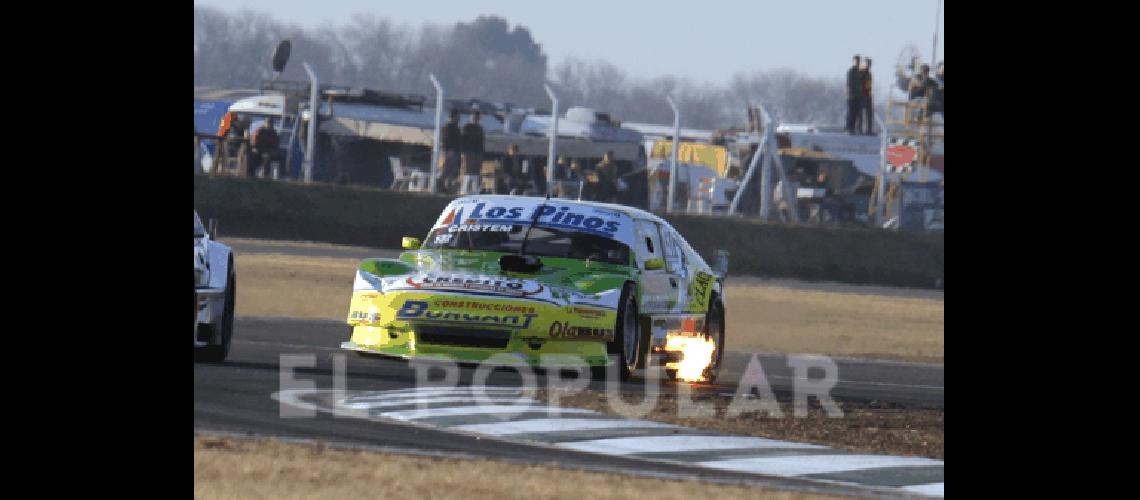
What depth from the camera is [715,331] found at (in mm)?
14602

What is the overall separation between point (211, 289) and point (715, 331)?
4778 mm

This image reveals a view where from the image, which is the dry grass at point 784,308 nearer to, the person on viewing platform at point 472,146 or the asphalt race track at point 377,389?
the asphalt race track at point 377,389

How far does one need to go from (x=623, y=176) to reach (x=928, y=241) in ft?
25.0

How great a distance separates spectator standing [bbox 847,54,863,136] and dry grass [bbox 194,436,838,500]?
3079 centimetres

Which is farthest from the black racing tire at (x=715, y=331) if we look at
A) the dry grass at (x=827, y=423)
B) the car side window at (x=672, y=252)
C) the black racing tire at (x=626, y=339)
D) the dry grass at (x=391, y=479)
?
the dry grass at (x=391, y=479)

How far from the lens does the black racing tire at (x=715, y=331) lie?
1423 cm

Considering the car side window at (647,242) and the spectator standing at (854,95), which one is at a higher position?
the spectator standing at (854,95)

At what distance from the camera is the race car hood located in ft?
39.1

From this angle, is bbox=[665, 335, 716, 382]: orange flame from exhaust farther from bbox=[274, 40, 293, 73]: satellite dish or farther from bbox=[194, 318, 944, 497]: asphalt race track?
bbox=[274, 40, 293, 73]: satellite dish

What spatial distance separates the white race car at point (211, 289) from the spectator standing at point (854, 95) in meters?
28.2

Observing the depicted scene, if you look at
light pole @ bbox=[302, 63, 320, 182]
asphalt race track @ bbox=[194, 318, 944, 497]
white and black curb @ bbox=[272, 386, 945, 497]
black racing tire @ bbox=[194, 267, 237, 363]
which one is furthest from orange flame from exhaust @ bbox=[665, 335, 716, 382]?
light pole @ bbox=[302, 63, 320, 182]
